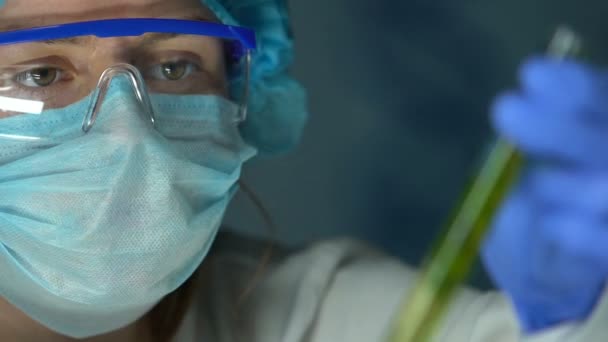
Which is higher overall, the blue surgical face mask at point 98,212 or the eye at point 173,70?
the eye at point 173,70

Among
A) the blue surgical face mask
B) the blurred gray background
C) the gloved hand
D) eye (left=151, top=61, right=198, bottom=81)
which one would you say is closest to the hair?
the blue surgical face mask

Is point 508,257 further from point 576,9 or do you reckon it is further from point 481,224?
point 576,9

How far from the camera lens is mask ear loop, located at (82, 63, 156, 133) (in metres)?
1.19

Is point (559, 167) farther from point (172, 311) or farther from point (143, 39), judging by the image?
point (172, 311)

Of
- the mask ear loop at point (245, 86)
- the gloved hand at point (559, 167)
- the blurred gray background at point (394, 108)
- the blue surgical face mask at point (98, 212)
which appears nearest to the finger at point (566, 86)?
the gloved hand at point (559, 167)

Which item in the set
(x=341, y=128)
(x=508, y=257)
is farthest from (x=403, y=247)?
(x=508, y=257)

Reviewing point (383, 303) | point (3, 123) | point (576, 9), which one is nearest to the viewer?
point (3, 123)

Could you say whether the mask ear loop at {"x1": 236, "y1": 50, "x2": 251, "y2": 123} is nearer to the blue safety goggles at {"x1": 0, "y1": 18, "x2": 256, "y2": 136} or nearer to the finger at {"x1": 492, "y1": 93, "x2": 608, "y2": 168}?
the blue safety goggles at {"x1": 0, "y1": 18, "x2": 256, "y2": 136}

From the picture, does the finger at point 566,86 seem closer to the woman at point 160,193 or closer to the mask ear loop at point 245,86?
the woman at point 160,193

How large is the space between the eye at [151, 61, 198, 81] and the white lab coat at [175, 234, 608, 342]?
0.40m

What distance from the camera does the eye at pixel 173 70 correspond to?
1.31 meters

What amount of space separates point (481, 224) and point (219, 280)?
813 mm

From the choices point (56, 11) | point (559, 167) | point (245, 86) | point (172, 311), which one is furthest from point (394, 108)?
point (559, 167)

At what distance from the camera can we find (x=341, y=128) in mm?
2021
